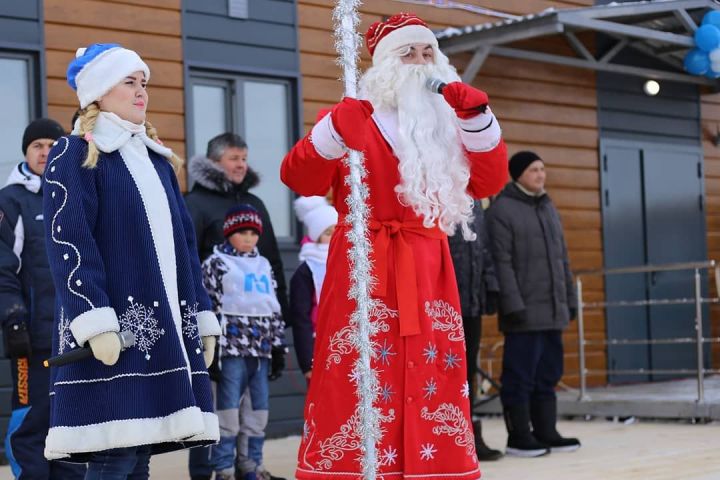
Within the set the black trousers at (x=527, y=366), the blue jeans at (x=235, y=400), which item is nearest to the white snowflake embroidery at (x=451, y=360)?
the blue jeans at (x=235, y=400)

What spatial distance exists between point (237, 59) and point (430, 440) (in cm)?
449

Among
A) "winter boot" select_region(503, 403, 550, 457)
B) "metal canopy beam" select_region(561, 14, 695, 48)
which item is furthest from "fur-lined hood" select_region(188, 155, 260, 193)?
"metal canopy beam" select_region(561, 14, 695, 48)

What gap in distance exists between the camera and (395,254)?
3.66 m

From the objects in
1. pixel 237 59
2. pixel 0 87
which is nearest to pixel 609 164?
pixel 237 59

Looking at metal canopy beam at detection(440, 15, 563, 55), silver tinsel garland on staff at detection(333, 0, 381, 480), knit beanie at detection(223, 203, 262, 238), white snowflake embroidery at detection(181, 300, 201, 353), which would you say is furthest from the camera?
metal canopy beam at detection(440, 15, 563, 55)

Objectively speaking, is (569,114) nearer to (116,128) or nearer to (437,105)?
(437,105)

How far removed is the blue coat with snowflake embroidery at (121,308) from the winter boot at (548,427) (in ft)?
10.8

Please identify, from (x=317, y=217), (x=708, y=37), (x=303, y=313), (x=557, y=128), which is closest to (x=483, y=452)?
(x=303, y=313)

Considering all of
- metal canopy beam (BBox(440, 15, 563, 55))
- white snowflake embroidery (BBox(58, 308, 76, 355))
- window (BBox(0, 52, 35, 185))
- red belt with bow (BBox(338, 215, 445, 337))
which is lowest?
white snowflake embroidery (BBox(58, 308, 76, 355))

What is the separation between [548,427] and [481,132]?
310 centimetres

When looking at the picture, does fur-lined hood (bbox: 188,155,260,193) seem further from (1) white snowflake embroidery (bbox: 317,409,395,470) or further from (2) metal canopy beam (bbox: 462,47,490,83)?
(2) metal canopy beam (bbox: 462,47,490,83)

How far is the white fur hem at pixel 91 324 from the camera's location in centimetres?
307

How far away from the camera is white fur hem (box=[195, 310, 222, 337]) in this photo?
3.49 metres

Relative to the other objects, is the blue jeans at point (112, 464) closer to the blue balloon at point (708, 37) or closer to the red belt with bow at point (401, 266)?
the red belt with bow at point (401, 266)
